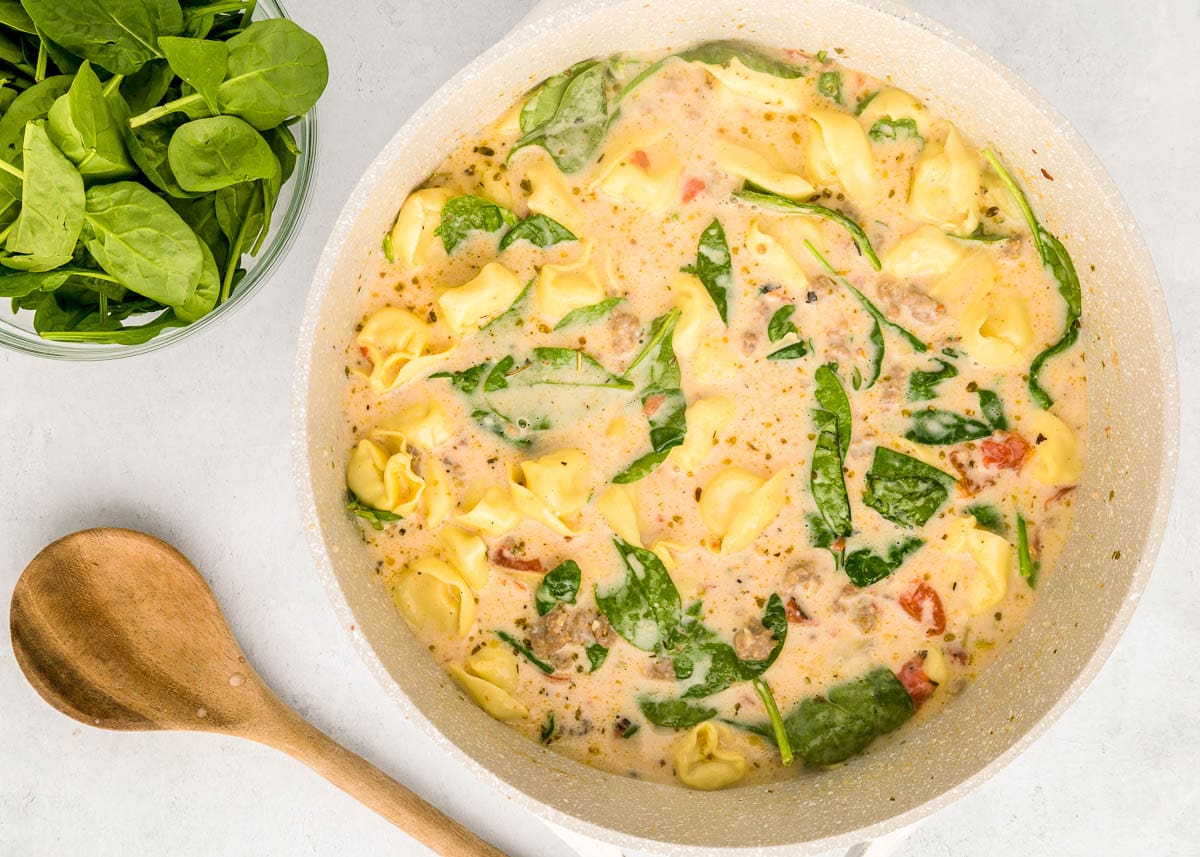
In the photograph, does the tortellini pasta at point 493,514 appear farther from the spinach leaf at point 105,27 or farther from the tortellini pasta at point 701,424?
the spinach leaf at point 105,27

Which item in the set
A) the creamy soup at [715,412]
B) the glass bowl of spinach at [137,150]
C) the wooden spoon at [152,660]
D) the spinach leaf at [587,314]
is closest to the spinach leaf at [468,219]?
the creamy soup at [715,412]

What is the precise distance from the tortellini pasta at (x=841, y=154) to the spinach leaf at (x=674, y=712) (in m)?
1.25

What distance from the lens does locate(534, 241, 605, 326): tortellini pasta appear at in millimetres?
2332

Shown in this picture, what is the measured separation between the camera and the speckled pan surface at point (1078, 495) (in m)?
2.14

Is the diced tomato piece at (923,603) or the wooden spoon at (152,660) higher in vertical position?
the diced tomato piece at (923,603)

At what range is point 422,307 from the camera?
7.99 feet

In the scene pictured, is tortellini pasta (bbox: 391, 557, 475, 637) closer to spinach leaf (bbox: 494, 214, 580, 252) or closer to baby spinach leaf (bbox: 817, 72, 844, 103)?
spinach leaf (bbox: 494, 214, 580, 252)

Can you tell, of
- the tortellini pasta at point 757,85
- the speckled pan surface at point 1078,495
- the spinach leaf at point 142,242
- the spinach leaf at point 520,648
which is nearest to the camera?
the spinach leaf at point 142,242

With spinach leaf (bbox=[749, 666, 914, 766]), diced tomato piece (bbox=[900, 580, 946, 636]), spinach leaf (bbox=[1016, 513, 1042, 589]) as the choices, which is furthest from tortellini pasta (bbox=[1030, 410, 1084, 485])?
spinach leaf (bbox=[749, 666, 914, 766])

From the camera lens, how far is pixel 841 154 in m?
2.30

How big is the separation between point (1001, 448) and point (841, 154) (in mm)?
778

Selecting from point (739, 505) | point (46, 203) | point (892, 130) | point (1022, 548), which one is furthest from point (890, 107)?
point (46, 203)

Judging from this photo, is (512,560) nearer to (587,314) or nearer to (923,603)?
(587,314)

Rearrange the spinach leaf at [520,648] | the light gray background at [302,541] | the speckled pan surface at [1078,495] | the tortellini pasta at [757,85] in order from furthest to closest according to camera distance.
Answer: the light gray background at [302,541], the spinach leaf at [520,648], the tortellini pasta at [757,85], the speckled pan surface at [1078,495]
